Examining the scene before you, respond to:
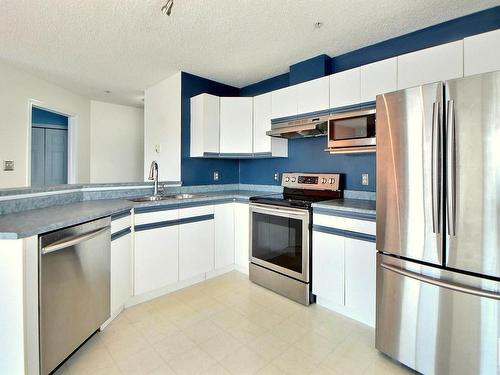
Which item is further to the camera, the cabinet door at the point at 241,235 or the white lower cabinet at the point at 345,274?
the cabinet door at the point at 241,235

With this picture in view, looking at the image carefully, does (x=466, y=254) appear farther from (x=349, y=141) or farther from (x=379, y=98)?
(x=349, y=141)

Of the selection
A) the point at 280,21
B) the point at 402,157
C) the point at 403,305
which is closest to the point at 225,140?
the point at 280,21

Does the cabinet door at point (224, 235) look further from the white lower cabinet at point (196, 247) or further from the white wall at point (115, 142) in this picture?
the white wall at point (115, 142)

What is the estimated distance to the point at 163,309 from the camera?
7.39 ft

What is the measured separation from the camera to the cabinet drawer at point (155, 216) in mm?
2287

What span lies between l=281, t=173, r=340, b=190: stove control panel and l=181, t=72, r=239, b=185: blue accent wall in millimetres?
962

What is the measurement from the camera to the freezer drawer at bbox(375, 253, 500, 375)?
4.10 ft

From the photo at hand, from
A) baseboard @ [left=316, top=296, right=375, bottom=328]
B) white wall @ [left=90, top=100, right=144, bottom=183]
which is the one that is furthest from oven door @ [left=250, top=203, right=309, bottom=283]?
white wall @ [left=90, top=100, right=144, bottom=183]

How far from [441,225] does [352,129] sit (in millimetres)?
1130

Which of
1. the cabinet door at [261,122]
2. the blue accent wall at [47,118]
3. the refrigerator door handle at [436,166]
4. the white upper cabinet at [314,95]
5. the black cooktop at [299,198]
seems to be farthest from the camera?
the blue accent wall at [47,118]

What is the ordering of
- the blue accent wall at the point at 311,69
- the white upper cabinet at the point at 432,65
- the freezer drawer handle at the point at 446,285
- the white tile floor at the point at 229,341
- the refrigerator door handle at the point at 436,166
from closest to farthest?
the freezer drawer handle at the point at 446,285, the refrigerator door handle at the point at 436,166, the white tile floor at the point at 229,341, the white upper cabinet at the point at 432,65, the blue accent wall at the point at 311,69

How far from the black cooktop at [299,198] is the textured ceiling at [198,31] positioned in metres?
1.46

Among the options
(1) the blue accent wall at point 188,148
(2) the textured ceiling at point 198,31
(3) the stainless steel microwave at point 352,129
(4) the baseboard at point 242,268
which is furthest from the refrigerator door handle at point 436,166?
(1) the blue accent wall at point 188,148

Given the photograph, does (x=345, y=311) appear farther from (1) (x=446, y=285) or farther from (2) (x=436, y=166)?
(2) (x=436, y=166)
